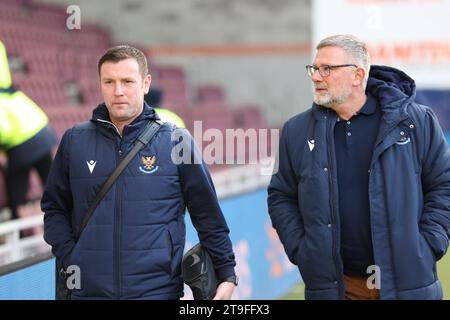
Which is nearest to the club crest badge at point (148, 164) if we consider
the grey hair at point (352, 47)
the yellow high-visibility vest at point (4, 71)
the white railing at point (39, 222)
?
the grey hair at point (352, 47)

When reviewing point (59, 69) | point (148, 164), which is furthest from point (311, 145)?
point (59, 69)

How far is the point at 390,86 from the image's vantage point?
2139 millimetres

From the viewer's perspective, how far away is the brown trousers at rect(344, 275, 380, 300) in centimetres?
209

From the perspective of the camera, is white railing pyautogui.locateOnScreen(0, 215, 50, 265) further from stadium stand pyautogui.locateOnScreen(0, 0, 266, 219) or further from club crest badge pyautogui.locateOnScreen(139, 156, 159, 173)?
stadium stand pyautogui.locateOnScreen(0, 0, 266, 219)

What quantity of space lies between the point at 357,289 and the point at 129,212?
627 mm

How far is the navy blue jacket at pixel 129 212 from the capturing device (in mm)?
1956

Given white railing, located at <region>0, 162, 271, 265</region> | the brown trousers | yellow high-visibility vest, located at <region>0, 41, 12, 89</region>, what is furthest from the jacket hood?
yellow high-visibility vest, located at <region>0, 41, 12, 89</region>

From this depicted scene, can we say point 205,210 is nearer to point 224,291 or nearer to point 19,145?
point 224,291

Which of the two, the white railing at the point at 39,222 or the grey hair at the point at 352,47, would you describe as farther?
the white railing at the point at 39,222

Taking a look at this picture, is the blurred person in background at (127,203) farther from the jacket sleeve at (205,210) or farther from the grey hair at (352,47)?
the grey hair at (352,47)

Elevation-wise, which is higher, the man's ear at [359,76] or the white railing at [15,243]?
the man's ear at [359,76]

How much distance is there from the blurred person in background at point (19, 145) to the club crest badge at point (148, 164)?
273 cm

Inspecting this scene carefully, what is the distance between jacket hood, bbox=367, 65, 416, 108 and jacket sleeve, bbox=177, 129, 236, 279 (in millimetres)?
502
